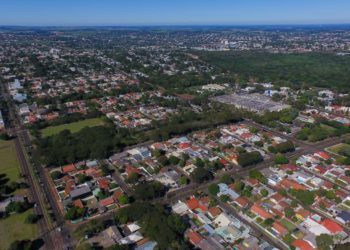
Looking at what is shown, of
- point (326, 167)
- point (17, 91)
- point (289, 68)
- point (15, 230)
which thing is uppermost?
point (326, 167)

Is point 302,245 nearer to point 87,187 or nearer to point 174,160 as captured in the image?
point 174,160

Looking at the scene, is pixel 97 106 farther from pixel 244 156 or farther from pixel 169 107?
pixel 244 156

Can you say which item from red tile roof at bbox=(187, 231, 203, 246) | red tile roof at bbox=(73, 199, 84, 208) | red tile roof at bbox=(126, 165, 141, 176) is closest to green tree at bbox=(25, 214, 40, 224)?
red tile roof at bbox=(73, 199, 84, 208)

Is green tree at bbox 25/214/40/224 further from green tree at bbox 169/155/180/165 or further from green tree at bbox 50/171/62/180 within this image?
green tree at bbox 169/155/180/165

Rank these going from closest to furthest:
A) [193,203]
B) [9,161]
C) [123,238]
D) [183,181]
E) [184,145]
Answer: [123,238] < [193,203] < [183,181] < [9,161] < [184,145]

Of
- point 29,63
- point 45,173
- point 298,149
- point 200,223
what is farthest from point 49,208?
point 29,63

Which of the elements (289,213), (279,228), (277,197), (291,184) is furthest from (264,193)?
(279,228)

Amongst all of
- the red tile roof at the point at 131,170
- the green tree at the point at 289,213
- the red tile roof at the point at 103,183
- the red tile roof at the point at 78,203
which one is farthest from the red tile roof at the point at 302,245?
the red tile roof at the point at 78,203
